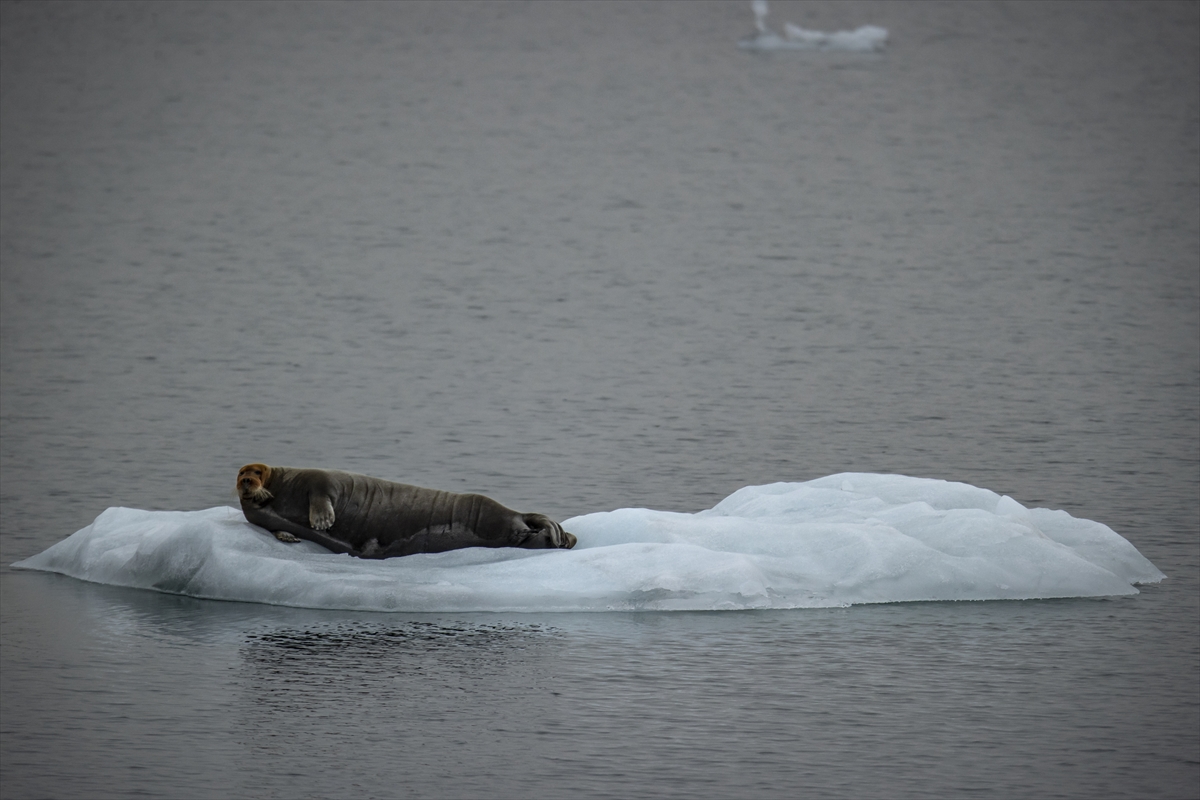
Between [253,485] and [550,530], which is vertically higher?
[253,485]

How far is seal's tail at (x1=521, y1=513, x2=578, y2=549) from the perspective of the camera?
31.1 feet

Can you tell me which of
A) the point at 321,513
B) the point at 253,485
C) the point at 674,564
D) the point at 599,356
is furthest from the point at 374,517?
the point at 599,356

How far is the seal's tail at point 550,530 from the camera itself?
31.1 feet

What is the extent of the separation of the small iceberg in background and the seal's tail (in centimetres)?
4287

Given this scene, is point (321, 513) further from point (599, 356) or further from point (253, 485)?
point (599, 356)

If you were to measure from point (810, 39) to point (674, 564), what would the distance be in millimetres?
43591

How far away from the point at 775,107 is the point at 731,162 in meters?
8.15

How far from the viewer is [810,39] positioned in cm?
5072

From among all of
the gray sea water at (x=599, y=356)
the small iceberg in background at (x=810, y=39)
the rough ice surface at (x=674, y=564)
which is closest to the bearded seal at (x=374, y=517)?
the rough ice surface at (x=674, y=564)

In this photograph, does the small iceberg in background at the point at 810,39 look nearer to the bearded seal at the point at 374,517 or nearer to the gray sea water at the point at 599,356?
the gray sea water at the point at 599,356

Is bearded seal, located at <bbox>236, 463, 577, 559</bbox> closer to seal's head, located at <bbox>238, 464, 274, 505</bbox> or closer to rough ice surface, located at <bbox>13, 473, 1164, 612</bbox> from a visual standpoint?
seal's head, located at <bbox>238, 464, 274, 505</bbox>

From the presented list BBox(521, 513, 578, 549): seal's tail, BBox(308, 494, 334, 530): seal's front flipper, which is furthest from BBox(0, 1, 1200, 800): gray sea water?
BBox(521, 513, 578, 549): seal's tail

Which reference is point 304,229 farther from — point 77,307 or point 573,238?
point 77,307

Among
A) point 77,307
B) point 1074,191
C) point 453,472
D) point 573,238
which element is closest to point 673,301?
point 573,238
